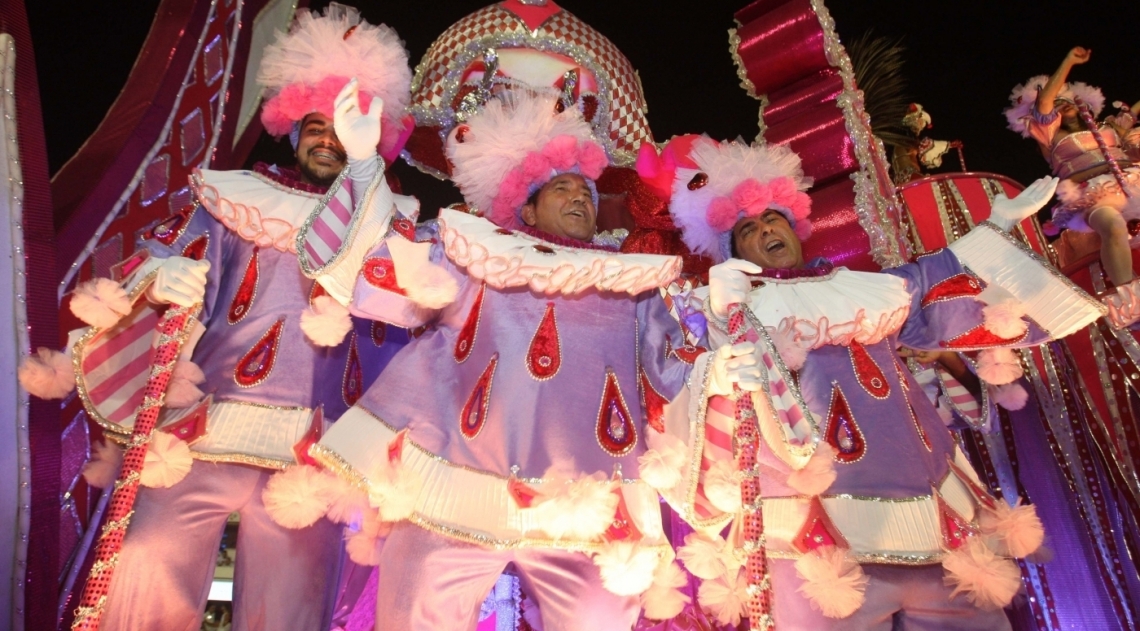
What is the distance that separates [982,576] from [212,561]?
205cm

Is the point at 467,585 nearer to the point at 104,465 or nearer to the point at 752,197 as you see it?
the point at 104,465

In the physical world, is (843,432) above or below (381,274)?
below

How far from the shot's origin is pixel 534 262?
2334mm

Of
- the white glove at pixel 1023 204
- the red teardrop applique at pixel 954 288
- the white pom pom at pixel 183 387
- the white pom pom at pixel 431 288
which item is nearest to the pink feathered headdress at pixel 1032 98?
the white glove at pixel 1023 204

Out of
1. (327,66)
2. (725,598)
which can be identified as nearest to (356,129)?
(327,66)

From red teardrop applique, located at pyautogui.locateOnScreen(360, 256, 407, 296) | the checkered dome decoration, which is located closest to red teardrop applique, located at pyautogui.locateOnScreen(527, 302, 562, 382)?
red teardrop applique, located at pyautogui.locateOnScreen(360, 256, 407, 296)

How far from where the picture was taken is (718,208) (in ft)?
10.1

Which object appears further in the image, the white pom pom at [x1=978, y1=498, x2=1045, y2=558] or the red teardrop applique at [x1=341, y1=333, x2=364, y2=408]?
the red teardrop applique at [x1=341, y1=333, x2=364, y2=408]

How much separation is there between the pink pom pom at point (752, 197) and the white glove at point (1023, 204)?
760 mm

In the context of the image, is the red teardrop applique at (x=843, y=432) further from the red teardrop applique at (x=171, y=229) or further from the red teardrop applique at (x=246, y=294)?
the red teardrop applique at (x=171, y=229)

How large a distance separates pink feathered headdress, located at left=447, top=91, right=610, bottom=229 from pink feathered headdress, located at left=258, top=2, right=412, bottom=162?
0.34 metres

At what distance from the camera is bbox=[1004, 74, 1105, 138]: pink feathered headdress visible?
167 inches

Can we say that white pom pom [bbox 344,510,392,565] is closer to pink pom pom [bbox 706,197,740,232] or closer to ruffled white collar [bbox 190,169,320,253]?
ruffled white collar [bbox 190,169,320,253]

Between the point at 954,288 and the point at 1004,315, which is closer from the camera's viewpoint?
the point at 1004,315
